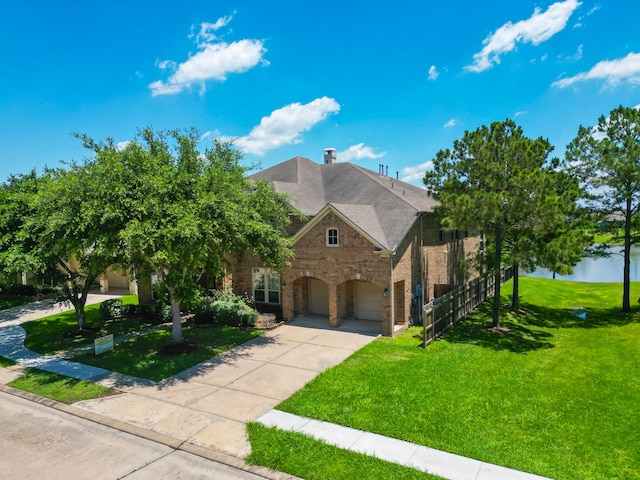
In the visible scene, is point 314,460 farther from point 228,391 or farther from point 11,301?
point 11,301

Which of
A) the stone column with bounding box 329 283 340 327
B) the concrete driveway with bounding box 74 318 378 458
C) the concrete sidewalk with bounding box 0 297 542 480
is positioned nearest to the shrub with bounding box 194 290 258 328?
the concrete sidewalk with bounding box 0 297 542 480

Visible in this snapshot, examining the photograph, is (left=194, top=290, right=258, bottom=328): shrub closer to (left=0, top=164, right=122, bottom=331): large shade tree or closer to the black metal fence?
(left=0, top=164, right=122, bottom=331): large shade tree

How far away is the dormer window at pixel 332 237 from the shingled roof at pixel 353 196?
0.94 m

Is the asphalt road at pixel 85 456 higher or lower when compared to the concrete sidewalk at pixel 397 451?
lower

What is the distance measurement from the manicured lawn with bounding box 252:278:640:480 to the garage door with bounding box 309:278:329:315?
4.86m

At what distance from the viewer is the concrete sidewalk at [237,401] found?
8.39m

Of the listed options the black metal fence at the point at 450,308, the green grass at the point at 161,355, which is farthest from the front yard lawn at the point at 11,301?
the black metal fence at the point at 450,308

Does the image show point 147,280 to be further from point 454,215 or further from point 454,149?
point 454,149

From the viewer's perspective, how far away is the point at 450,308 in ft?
60.9

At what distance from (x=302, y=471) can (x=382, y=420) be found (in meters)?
2.61

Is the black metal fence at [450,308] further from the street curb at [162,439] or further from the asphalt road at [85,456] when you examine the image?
the asphalt road at [85,456]

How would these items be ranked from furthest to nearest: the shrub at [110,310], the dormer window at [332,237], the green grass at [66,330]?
the shrub at [110,310] < the dormer window at [332,237] < the green grass at [66,330]

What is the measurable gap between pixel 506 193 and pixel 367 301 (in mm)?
7902

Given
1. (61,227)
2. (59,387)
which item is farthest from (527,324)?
(61,227)
